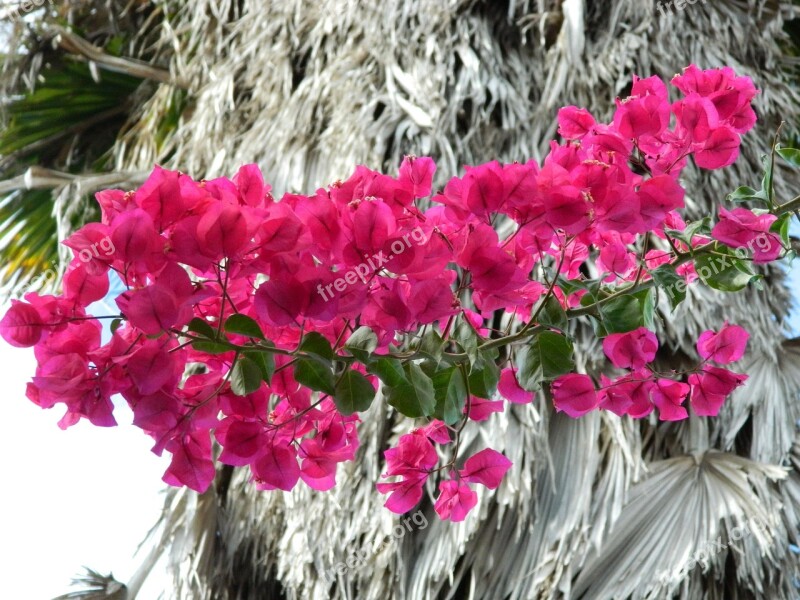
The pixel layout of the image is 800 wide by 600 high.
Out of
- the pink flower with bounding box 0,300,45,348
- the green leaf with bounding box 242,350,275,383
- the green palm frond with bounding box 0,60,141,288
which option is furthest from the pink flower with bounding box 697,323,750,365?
the green palm frond with bounding box 0,60,141,288

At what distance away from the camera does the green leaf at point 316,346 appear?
0.46 metres

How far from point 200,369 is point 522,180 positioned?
5.84 ft

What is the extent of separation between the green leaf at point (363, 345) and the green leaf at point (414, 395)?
0.09 ft

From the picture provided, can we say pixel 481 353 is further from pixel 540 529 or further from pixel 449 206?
pixel 540 529

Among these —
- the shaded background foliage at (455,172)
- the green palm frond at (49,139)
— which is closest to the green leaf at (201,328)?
the shaded background foliage at (455,172)

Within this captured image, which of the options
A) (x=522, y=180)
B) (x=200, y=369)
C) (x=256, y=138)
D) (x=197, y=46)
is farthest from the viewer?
(x=197, y=46)

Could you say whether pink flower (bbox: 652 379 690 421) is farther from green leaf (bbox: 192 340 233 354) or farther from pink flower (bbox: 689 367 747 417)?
green leaf (bbox: 192 340 233 354)

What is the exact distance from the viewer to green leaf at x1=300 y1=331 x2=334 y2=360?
461 millimetres

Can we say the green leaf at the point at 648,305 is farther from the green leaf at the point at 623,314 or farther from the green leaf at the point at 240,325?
the green leaf at the point at 240,325

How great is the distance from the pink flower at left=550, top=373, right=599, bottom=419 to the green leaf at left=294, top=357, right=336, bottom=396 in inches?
7.3

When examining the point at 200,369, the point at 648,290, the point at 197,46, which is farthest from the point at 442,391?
the point at 197,46

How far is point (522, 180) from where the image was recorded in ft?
1.53

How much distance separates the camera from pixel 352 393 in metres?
0.47

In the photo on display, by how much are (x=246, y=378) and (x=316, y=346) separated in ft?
0.14
